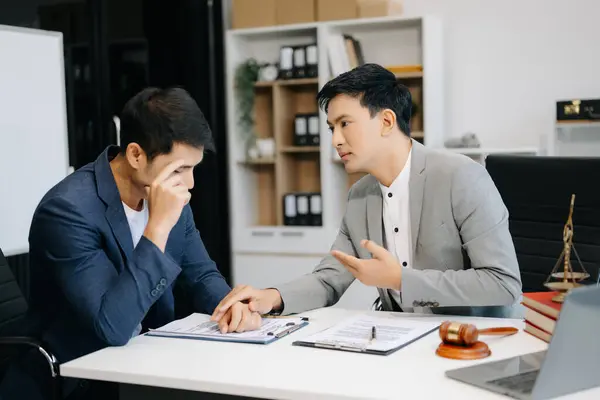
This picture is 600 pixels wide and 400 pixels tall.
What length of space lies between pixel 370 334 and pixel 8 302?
1243 mm

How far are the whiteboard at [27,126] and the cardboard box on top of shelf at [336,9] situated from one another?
1673 mm

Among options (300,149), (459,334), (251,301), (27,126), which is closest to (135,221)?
(251,301)

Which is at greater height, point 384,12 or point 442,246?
point 384,12

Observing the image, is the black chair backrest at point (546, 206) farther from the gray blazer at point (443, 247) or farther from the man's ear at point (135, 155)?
the man's ear at point (135, 155)

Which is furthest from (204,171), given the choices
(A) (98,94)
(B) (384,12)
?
(B) (384,12)

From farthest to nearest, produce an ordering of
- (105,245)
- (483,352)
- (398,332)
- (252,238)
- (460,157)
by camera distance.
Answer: (252,238), (460,157), (105,245), (398,332), (483,352)

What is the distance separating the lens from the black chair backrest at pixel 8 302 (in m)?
2.34

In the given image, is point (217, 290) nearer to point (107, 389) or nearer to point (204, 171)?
point (107, 389)

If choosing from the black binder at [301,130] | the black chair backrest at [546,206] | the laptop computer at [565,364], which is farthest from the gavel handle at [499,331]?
Result: the black binder at [301,130]

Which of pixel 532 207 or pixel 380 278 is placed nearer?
pixel 380 278

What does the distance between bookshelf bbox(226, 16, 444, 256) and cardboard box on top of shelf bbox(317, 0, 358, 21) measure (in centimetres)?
4

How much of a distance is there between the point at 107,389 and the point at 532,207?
4.74 feet

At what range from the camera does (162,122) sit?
1976 mm

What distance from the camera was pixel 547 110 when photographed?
4398 mm
